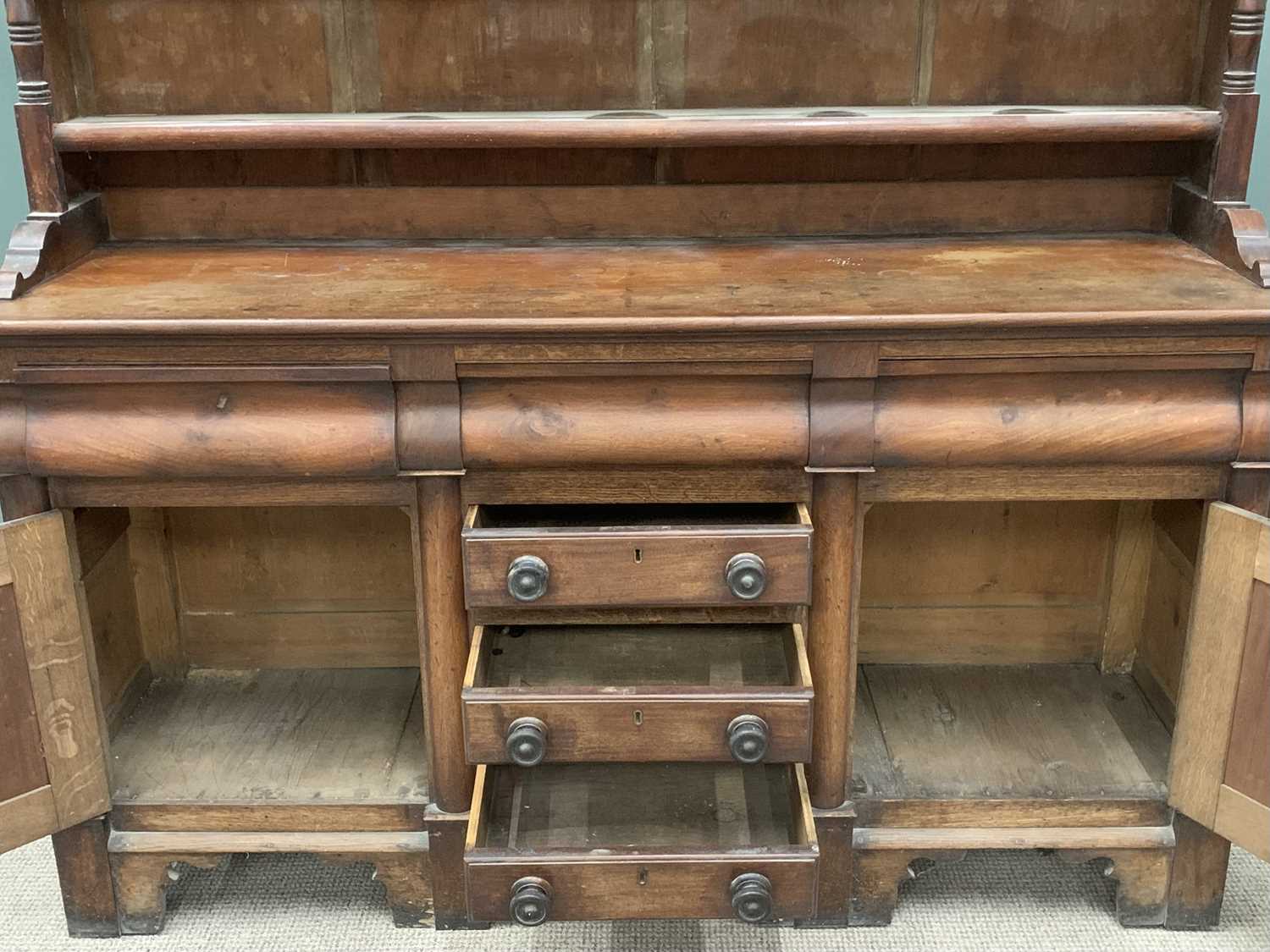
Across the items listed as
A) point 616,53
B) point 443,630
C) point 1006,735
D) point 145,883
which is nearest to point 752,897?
point 443,630

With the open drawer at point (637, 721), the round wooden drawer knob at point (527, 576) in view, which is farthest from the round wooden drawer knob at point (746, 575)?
the round wooden drawer knob at point (527, 576)

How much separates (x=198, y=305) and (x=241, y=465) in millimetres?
223

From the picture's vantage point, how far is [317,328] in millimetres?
1528

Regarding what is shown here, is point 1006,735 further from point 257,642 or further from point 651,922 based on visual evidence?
point 257,642

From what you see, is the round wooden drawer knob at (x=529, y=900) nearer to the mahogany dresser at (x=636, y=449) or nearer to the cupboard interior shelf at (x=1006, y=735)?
the mahogany dresser at (x=636, y=449)

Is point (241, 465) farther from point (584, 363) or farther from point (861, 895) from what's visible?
point (861, 895)

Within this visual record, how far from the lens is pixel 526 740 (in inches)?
61.4

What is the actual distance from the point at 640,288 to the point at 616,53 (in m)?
0.48

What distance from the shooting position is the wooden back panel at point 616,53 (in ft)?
6.24

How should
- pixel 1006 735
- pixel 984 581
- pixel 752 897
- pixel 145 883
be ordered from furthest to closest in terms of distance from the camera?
pixel 984 581, pixel 1006 735, pixel 145 883, pixel 752 897

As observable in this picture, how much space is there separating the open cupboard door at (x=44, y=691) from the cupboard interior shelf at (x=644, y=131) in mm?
618

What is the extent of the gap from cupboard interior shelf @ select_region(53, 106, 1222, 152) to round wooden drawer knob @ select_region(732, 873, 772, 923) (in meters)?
1.07

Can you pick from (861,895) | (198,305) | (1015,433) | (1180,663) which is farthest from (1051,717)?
(198,305)

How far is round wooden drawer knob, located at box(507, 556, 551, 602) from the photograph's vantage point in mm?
1558
